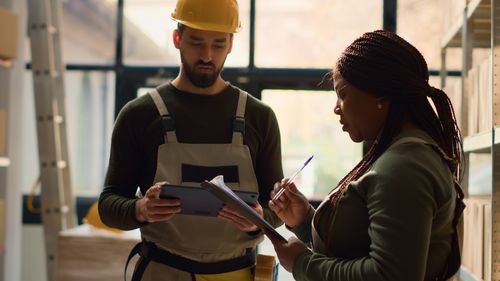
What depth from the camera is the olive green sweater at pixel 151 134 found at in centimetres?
185

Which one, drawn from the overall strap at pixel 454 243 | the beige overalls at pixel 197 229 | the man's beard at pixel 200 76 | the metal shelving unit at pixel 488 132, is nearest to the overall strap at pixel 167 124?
the beige overalls at pixel 197 229

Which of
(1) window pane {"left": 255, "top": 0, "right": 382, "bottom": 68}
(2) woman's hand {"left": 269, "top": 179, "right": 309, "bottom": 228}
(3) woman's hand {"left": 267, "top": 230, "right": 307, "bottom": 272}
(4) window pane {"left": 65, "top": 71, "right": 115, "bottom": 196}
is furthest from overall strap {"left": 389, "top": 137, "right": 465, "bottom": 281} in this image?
(4) window pane {"left": 65, "top": 71, "right": 115, "bottom": 196}

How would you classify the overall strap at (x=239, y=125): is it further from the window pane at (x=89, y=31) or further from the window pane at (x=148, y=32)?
the window pane at (x=89, y=31)

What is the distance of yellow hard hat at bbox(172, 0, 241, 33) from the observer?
1.89 metres

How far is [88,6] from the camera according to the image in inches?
179

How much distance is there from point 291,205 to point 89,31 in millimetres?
3351

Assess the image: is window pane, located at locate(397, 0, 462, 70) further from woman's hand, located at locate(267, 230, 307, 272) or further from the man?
woman's hand, located at locate(267, 230, 307, 272)

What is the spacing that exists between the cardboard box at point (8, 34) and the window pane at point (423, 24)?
246cm

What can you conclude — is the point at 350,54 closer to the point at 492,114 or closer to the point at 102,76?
the point at 492,114

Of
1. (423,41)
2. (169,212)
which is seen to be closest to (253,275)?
(169,212)

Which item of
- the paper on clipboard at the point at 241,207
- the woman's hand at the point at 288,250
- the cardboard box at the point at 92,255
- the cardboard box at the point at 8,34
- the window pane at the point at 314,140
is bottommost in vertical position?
the cardboard box at the point at 92,255

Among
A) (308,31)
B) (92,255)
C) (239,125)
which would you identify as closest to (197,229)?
(239,125)

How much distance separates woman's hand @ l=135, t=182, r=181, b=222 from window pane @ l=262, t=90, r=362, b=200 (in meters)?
2.61

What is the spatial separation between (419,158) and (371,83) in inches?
7.2
